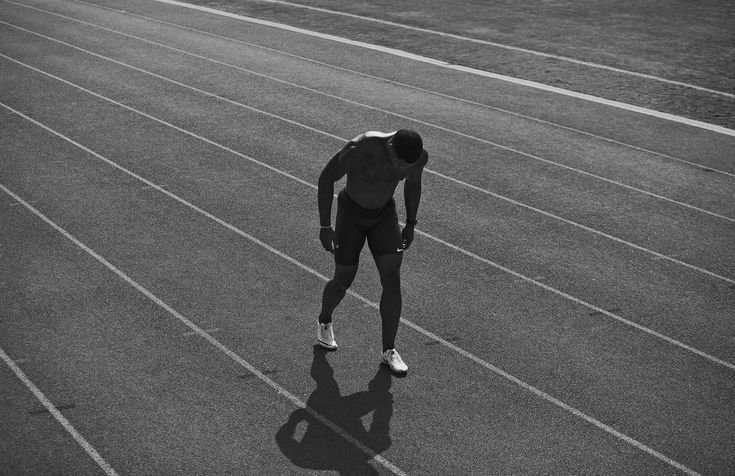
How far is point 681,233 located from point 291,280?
4384 mm

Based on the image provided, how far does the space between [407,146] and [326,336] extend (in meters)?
1.81

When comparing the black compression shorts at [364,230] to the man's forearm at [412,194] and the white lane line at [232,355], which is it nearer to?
the man's forearm at [412,194]

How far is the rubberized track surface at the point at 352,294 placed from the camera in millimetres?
6250

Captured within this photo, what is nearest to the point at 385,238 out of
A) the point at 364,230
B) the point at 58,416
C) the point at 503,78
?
the point at 364,230

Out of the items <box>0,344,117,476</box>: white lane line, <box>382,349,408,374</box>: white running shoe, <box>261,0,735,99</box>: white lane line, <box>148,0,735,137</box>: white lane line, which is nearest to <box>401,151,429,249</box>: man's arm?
<box>382,349,408,374</box>: white running shoe

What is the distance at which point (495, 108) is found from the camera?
15.2 meters

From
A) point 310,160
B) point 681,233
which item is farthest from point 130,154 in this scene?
point 681,233

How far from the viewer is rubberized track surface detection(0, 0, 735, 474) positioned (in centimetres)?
625

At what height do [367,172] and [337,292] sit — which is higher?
[367,172]

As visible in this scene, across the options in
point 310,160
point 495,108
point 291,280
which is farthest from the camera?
point 495,108

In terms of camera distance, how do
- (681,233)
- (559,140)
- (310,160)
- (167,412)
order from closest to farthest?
(167,412) → (681,233) → (310,160) → (559,140)

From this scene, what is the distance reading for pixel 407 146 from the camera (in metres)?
6.42

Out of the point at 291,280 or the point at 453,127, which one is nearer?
the point at 291,280

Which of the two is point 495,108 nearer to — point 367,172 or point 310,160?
point 310,160
